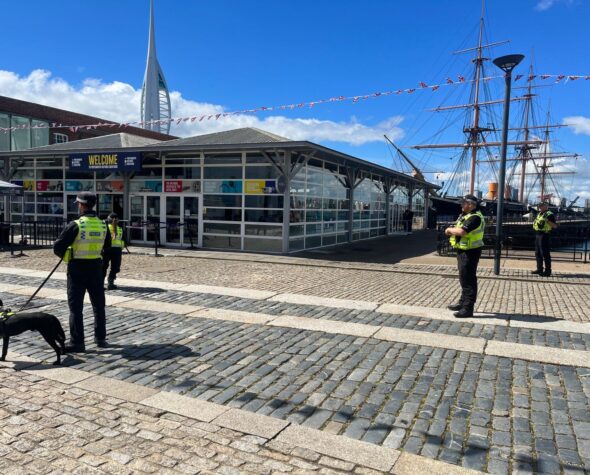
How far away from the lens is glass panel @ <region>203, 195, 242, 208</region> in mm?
17531

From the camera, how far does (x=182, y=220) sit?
1852cm

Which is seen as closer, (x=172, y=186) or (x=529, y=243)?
(x=172, y=186)

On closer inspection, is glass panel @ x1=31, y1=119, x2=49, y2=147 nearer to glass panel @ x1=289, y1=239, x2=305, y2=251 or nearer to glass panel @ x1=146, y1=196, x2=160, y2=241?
glass panel @ x1=146, y1=196, x2=160, y2=241

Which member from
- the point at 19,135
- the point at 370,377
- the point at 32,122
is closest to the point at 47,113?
the point at 32,122

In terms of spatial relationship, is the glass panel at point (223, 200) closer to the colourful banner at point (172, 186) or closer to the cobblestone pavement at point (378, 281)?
the colourful banner at point (172, 186)

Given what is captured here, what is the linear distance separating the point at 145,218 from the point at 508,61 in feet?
45.8

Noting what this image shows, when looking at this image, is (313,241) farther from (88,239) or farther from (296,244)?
(88,239)

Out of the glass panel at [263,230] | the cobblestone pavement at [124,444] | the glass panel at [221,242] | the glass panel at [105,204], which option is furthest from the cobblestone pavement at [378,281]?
the cobblestone pavement at [124,444]

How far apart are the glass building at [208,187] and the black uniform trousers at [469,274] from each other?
8843 mm

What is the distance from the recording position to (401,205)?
32.5 meters

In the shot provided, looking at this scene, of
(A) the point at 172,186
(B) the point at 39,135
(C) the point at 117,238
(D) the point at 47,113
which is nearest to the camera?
(C) the point at 117,238

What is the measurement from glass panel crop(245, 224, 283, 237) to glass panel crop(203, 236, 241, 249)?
0.62 m

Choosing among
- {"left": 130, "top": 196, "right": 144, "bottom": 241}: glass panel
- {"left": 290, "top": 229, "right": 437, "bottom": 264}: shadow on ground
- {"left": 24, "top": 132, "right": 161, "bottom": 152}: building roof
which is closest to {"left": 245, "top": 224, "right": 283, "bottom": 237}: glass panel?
{"left": 290, "top": 229, "right": 437, "bottom": 264}: shadow on ground

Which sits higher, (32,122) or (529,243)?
(32,122)
